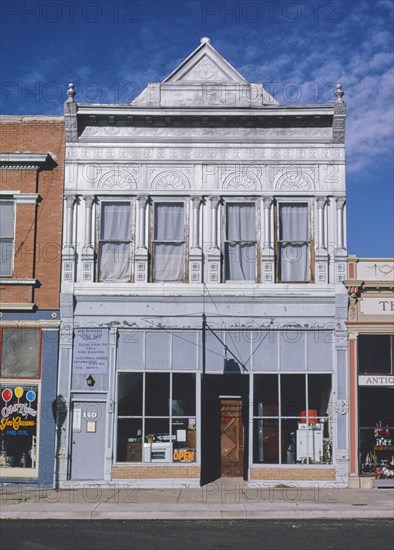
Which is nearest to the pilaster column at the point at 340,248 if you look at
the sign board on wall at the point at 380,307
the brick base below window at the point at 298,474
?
the sign board on wall at the point at 380,307

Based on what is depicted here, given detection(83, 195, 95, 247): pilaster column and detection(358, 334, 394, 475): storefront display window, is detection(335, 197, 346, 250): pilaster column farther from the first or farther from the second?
detection(83, 195, 95, 247): pilaster column

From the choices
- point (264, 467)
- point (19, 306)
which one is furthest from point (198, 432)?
point (19, 306)

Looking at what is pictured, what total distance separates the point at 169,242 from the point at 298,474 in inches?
262

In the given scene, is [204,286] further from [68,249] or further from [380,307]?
[380,307]

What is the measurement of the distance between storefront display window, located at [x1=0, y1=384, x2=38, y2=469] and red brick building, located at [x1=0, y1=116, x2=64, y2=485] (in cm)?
2

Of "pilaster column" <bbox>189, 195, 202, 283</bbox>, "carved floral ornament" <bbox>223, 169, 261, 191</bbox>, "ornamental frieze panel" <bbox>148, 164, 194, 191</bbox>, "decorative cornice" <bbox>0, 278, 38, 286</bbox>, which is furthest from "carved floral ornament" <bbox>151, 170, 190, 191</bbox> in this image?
"decorative cornice" <bbox>0, 278, 38, 286</bbox>

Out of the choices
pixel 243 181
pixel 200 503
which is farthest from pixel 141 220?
pixel 200 503

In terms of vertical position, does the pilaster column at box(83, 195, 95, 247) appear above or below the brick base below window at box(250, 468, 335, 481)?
above

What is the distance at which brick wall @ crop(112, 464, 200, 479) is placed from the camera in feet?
60.3

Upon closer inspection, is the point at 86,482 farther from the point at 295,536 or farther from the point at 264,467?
the point at 295,536

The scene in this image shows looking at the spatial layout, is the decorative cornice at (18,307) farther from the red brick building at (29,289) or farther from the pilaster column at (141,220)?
the pilaster column at (141,220)

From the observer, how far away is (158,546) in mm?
12227

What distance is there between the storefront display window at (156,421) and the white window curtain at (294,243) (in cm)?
387

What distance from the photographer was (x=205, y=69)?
65.7ft
